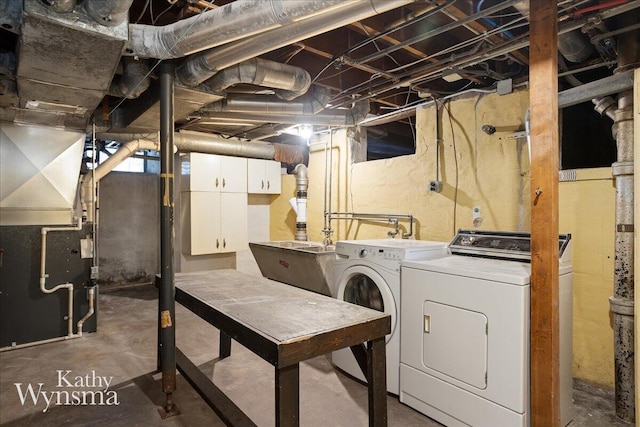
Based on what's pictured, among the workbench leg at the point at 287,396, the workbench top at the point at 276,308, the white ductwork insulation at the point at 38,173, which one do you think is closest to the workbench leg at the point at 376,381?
the workbench top at the point at 276,308

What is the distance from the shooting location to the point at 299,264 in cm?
379

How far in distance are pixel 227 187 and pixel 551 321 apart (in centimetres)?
408

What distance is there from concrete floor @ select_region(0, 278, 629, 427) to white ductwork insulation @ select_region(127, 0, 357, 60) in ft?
7.29

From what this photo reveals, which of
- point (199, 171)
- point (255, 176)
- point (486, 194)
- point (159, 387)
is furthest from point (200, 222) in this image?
point (486, 194)

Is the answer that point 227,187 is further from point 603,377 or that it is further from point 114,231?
point 603,377

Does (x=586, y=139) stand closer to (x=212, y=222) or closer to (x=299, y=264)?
(x=299, y=264)

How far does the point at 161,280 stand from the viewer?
7.59 feet

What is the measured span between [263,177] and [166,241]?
3.00 m

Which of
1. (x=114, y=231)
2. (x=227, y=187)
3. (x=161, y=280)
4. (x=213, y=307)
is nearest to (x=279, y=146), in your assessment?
(x=227, y=187)

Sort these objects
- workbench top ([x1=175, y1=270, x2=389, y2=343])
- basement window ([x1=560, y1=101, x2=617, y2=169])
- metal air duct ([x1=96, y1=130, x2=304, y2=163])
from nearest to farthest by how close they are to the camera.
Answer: workbench top ([x1=175, y1=270, x2=389, y2=343]) → basement window ([x1=560, y1=101, x2=617, y2=169]) → metal air duct ([x1=96, y1=130, x2=304, y2=163])

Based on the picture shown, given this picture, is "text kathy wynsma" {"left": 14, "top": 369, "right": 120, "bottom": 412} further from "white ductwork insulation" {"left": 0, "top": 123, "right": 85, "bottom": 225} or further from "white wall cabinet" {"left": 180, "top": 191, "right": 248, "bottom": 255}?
"white wall cabinet" {"left": 180, "top": 191, "right": 248, "bottom": 255}

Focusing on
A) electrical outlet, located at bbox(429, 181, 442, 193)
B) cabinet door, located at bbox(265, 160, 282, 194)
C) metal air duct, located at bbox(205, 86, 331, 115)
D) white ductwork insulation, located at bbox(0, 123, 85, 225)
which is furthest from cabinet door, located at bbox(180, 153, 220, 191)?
electrical outlet, located at bbox(429, 181, 442, 193)

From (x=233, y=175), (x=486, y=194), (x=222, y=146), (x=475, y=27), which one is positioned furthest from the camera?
(x=233, y=175)

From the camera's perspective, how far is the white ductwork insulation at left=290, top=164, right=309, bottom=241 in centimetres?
482
